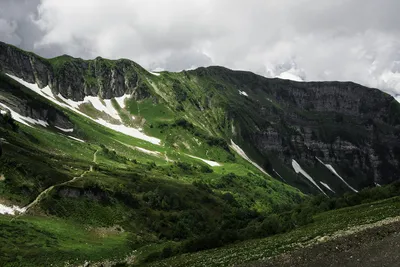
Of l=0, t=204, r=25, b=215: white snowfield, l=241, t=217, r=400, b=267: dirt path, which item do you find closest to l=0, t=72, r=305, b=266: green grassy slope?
l=0, t=204, r=25, b=215: white snowfield

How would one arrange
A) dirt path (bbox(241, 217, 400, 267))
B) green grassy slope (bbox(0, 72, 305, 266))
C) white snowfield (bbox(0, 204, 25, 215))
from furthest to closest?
white snowfield (bbox(0, 204, 25, 215))
green grassy slope (bbox(0, 72, 305, 266))
dirt path (bbox(241, 217, 400, 267))

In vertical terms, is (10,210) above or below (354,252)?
above

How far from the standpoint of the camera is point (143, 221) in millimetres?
111125

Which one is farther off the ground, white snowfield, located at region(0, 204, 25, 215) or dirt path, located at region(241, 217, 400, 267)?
white snowfield, located at region(0, 204, 25, 215)

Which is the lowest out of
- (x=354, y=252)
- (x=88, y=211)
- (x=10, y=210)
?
(x=354, y=252)

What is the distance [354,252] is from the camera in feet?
119

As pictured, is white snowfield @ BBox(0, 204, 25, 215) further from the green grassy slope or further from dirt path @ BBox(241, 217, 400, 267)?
dirt path @ BBox(241, 217, 400, 267)

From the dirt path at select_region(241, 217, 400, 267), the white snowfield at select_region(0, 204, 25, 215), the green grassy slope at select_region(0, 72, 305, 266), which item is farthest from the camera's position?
the white snowfield at select_region(0, 204, 25, 215)

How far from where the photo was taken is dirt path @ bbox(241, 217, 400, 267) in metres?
33.2

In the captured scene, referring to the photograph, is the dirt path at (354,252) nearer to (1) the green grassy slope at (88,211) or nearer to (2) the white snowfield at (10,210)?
(1) the green grassy slope at (88,211)

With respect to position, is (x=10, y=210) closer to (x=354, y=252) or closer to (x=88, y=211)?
(x=88, y=211)

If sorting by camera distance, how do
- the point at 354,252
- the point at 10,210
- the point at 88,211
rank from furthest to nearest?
the point at 88,211 → the point at 10,210 → the point at 354,252

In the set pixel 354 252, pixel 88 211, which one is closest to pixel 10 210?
pixel 88 211

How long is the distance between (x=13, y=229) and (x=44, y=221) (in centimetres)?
1235
